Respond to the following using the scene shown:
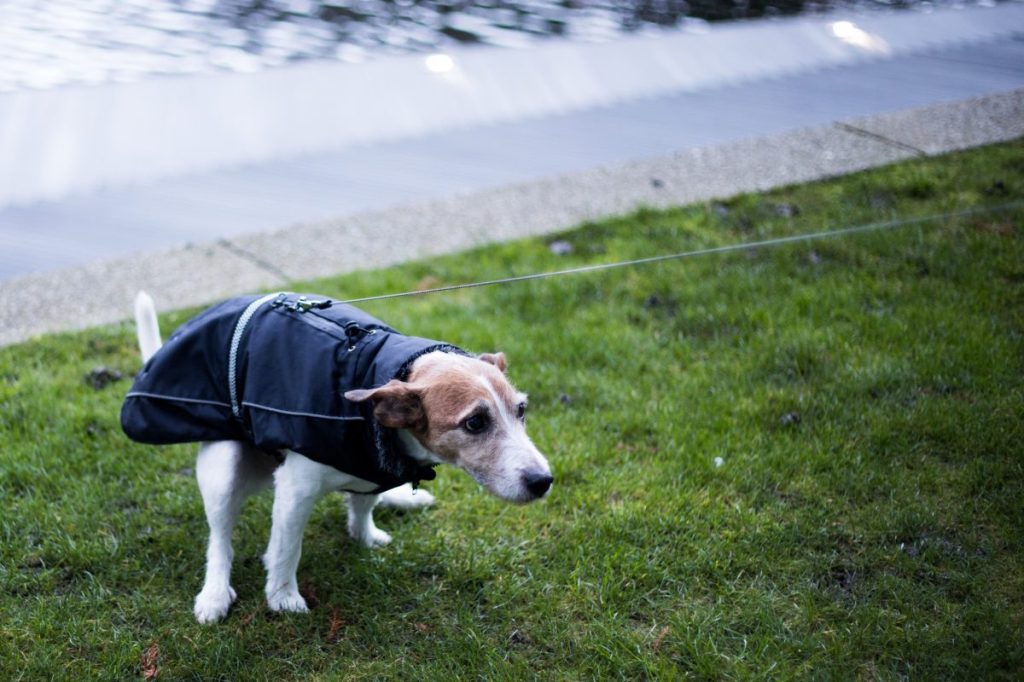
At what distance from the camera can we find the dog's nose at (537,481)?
2994 mm

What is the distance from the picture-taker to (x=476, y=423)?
3035mm

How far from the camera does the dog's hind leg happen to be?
3410 millimetres

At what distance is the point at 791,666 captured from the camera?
316 cm

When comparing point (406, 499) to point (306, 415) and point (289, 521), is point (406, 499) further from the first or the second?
point (306, 415)

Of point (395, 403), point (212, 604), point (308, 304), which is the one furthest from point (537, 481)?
point (212, 604)

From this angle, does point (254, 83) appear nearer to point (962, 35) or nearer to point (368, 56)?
point (368, 56)

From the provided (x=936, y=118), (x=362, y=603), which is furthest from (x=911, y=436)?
(x=936, y=118)

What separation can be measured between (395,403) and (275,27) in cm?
721

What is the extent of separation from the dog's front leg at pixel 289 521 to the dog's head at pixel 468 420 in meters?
0.39

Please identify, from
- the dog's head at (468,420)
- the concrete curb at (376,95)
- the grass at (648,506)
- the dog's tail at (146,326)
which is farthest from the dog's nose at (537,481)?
the concrete curb at (376,95)

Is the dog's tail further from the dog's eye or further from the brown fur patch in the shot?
the dog's eye

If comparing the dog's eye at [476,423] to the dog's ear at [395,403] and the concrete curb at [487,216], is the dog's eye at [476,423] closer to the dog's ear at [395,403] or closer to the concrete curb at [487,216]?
the dog's ear at [395,403]

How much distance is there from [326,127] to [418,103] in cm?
81

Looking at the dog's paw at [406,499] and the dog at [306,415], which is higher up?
the dog at [306,415]
